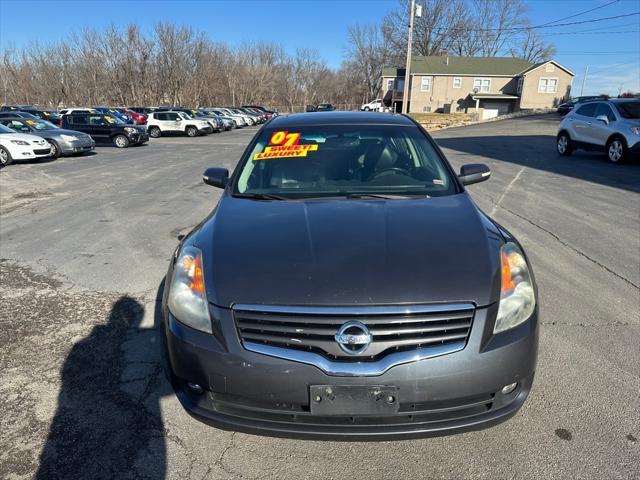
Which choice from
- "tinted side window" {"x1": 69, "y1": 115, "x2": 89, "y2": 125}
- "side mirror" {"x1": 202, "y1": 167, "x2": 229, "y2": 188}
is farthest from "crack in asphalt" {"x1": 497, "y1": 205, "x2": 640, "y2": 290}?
"tinted side window" {"x1": 69, "y1": 115, "x2": 89, "y2": 125}

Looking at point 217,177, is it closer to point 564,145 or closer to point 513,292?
point 513,292

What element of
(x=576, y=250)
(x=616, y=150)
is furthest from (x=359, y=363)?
(x=616, y=150)

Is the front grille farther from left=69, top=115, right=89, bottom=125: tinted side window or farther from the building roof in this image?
the building roof

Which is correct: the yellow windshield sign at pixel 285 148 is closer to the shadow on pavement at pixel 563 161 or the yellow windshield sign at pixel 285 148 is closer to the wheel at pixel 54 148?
the shadow on pavement at pixel 563 161

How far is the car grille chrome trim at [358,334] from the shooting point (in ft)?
6.38

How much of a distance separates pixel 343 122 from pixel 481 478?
2.91 metres

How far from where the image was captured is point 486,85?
55.8 metres

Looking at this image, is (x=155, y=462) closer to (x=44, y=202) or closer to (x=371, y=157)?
(x=371, y=157)

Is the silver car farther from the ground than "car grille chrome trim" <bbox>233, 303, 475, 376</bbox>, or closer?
farther from the ground

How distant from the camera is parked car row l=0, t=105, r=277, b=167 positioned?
14.4 meters

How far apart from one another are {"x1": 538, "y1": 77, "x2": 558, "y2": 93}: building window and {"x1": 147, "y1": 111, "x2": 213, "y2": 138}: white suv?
137ft

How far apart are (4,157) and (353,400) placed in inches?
625

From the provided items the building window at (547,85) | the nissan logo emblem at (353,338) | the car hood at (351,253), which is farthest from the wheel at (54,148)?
the building window at (547,85)

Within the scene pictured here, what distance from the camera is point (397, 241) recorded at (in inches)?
94.9
